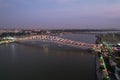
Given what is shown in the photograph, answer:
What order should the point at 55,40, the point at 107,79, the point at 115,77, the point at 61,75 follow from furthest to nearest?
the point at 55,40 < the point at 61,75 < the point at 115,77 < the point at 107,79

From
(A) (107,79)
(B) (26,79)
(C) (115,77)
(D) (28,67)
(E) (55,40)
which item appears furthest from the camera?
(E) (55,40)

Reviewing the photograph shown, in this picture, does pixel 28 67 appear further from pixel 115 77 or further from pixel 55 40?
pixel 55 40

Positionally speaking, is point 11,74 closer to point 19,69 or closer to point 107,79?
point 19,69

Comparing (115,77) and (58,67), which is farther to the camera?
(58,67)

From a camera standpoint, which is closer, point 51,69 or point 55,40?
point 51,69

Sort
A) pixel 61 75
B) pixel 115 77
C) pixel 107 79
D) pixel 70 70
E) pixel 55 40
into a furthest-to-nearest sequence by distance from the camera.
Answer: pixel 55 40
pixel 70 70
pixel 61 75
pixel 115 77
pixel 107 79

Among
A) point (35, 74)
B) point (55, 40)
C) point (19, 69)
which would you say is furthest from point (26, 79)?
point (55, 40)

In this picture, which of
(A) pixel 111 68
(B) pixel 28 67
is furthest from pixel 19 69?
(A) pixel 111 68

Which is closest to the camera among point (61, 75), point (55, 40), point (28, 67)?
point (61, 75)
